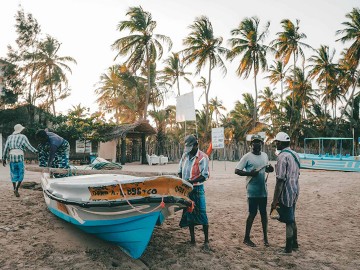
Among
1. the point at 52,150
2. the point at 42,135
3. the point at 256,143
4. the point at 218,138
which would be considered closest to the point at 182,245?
the point at 256,143

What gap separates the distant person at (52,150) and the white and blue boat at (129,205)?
2.50 m

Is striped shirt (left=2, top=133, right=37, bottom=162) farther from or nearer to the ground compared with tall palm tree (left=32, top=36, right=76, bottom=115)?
nearer to the ground

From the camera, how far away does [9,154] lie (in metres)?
7.30

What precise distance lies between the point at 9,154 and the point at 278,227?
6107mm

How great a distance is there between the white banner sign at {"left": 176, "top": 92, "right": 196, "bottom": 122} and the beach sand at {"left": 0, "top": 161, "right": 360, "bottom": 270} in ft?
26.1

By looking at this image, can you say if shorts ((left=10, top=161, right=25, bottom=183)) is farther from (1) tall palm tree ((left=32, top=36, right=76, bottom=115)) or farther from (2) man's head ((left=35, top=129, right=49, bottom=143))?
(1) tall palm tree ((left=32, top=36, right=76, bottom=115))

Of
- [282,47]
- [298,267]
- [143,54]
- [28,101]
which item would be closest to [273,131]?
[282,47]

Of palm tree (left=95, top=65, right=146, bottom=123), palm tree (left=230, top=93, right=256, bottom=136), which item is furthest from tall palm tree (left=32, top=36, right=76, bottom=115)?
palm tree (left=230, top=93, right=256, bottom=136)

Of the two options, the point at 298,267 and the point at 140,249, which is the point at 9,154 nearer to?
the point at 140,249

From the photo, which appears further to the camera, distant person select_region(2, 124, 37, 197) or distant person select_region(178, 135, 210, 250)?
distant person select_region(2, 124, 37, 197)

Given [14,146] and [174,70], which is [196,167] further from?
[174,70]

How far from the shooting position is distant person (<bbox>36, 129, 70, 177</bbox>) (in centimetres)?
659

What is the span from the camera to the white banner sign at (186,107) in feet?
48.4

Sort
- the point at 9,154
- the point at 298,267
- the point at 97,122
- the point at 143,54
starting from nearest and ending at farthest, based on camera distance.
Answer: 1. the point at 298,267
2. the point at 9,154
3. the point at 97,122
4. the point at 143,54
